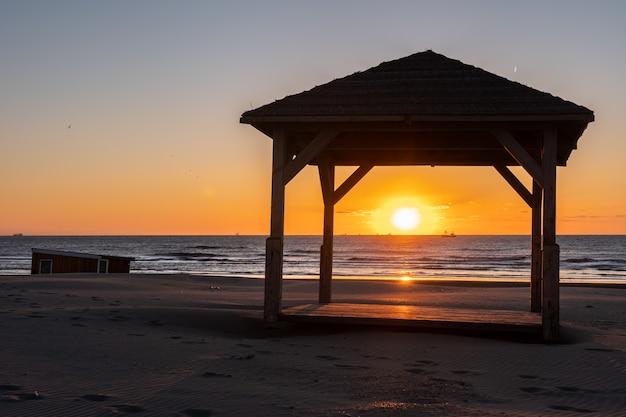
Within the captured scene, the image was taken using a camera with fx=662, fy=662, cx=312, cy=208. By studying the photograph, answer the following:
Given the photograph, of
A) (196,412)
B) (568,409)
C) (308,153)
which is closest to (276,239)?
(308,153)

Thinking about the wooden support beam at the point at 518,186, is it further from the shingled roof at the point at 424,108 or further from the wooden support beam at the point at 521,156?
the wooden support beam at the point at 521,156

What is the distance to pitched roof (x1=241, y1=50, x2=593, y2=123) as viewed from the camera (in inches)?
405

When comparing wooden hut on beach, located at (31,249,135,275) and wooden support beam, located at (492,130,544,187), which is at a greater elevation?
wooden support beam, located at (492,130,544,187)

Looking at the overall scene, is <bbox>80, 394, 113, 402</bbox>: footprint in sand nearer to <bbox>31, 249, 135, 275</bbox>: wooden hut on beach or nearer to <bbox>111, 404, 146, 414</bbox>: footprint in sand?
<bbox>111, 404, 146, 414</bbox>: footprint in sand

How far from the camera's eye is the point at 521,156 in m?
10.3

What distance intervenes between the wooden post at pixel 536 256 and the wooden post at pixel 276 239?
17.5 feet

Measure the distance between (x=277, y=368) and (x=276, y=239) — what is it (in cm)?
325

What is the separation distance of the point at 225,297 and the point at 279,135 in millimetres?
8819

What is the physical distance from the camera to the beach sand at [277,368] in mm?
6156

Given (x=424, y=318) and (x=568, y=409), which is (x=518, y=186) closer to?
(x=424, y=318)

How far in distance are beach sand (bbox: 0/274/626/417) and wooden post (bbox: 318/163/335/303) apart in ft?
5.65

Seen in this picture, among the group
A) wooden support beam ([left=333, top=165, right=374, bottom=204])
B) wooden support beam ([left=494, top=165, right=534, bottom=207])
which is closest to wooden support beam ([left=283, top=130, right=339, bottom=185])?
wooden support beam ([left=333, top=165, right=374, bottom=204])

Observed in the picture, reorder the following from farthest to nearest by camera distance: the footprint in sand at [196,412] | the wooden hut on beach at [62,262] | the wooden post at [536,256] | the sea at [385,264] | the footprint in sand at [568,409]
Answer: the sea at [385,264], the wooden hut on beach at [62,262], the wooden post at [536,256], the footprint in sand at [568,409], the footprint in sand at [196,412]

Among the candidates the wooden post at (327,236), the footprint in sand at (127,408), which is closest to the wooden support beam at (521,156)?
the wooden post at (327,236)
